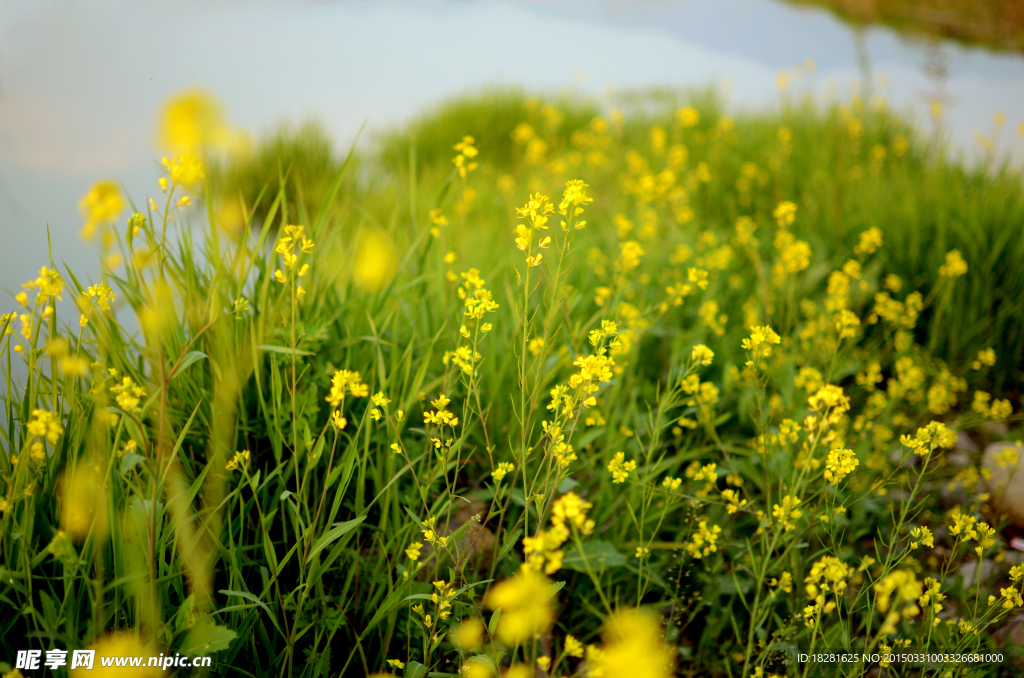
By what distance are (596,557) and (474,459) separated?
49 centimetres

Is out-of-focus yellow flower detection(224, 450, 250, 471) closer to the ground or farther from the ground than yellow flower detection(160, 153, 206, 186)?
closer to the ground

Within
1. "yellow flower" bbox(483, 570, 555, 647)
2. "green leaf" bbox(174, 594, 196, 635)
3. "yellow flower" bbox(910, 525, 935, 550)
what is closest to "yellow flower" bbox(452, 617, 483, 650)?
"yellow flower" bbox(483, 570, 555, 647)

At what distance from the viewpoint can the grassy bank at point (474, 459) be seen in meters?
1.24

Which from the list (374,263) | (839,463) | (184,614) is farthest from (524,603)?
(374,263)

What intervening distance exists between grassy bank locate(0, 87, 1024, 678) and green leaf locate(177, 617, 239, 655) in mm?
15

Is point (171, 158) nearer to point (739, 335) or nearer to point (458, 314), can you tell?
point (458, 314)

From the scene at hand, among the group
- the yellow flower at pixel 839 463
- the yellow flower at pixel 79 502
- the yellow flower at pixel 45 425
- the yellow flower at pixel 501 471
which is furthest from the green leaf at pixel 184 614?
the yellow flower at pixel 839 463

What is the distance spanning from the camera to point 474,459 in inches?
74.0

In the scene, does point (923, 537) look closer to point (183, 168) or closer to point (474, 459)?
point (474, 459)

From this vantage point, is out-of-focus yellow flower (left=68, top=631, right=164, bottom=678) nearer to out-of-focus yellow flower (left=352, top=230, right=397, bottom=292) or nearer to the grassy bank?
the grassy bank

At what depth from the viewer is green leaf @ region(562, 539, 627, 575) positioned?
1574mm

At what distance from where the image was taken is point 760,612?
160 cm

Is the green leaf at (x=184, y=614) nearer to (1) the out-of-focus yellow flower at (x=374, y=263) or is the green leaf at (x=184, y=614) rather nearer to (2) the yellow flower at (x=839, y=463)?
(1) the out-of-focus yellow flower at (x=374, y=263)

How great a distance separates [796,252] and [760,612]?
1350mm
